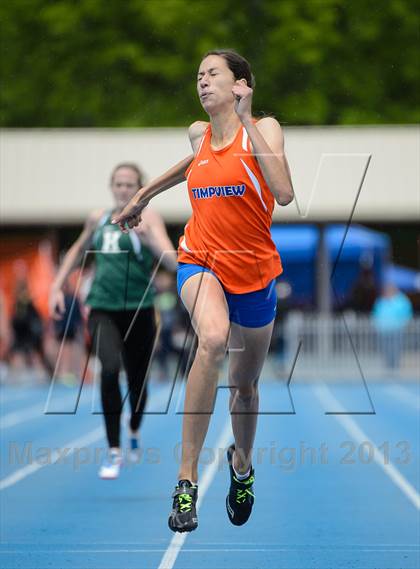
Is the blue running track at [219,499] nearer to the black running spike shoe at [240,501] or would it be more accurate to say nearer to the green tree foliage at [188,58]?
the black running spike shoe at [240,501]

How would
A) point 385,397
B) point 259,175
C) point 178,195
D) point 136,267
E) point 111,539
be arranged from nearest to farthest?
1. point 259,175
2. point 111,539
3. point 136,267
4. point 385,397
5. point 178,195

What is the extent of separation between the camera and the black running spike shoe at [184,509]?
540cm

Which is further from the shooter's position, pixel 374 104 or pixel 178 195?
pixel 374 104

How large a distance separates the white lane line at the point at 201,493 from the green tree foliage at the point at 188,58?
27.0 meters

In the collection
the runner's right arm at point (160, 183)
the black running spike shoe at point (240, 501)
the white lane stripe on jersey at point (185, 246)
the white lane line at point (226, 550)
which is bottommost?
the white lane line at point (226, 550)

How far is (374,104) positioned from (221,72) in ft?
121

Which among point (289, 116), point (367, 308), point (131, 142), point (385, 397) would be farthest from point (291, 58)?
point (385, 397)

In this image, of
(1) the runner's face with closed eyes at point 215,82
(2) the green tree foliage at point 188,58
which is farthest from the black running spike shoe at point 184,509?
(2) the green tree foliage at point 188,58

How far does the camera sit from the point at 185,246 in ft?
19.2

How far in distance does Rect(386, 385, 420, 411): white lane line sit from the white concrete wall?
20.9ft

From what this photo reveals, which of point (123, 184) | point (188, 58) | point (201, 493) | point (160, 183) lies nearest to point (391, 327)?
point (201, 493)

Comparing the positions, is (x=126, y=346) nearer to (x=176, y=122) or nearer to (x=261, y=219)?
(x=261, y=219)

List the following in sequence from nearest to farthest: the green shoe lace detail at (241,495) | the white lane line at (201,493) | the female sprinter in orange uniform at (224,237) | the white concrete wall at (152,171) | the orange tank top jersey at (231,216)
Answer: the female sprinter in orange uniform at (224,237)
the orange tank top jersey at (231,216)
the green shoe lace detail at (241,495)
the white lane line at (201,493)
the white concrete wall at (152,171)

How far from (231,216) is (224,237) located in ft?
0.33
